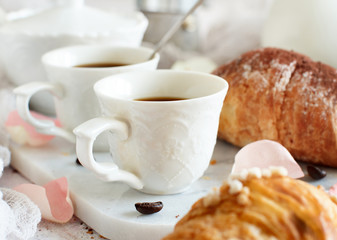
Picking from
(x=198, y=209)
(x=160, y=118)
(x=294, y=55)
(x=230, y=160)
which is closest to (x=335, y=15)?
(x=294, y=55)


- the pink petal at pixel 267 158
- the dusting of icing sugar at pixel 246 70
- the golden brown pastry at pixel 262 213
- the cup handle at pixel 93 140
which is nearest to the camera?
the golden brown pastry at pixel 262 213

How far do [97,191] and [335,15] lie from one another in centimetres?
59

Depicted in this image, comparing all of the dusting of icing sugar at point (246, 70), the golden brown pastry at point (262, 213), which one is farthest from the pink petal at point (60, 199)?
the dusting of icing sugar at point (246, 70)

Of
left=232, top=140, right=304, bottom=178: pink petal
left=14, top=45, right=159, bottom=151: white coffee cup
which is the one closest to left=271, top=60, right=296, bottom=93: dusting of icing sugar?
left=232, top=140, right=304, bottom=178: pink petal

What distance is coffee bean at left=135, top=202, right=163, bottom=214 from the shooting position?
67 cm

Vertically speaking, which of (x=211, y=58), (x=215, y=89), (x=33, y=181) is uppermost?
(x=215, y=89)

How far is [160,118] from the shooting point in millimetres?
669

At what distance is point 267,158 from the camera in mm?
773

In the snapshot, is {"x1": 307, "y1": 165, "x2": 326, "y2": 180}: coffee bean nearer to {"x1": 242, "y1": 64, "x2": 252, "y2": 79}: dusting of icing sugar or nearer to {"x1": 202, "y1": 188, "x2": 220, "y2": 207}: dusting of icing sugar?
{"x1": 242, "y1": 64, "x2": 252, "y2": 79}: dusting of icing sugar

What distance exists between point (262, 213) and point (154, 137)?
24cm

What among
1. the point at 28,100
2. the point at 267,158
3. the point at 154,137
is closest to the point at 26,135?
the point at 28,100

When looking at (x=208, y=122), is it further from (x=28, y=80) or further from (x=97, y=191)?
(x=28, y=80)

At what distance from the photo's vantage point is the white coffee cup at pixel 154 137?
2.18ft

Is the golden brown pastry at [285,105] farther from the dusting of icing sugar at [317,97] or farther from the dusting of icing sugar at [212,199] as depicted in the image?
the dusting of icing sugar at [212,199]
